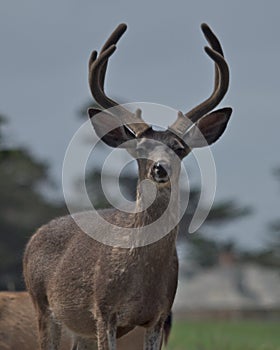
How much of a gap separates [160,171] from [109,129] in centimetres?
110

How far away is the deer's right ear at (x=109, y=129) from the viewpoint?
43.2ft

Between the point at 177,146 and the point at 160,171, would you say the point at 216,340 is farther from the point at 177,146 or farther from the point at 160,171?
the point at 160,171

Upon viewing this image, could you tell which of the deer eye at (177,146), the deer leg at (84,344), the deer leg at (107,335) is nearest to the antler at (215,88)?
the deer eye at (177,146)

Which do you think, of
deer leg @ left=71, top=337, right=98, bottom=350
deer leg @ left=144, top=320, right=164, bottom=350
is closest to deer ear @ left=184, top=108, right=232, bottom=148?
deer leg @ left=144, top=320, right=164, bottom=350

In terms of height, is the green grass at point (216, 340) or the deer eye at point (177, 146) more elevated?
the green grass at point (216, 340)

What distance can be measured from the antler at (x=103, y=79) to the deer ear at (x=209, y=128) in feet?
1.70

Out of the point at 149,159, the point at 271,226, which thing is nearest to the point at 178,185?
the point at 149,159

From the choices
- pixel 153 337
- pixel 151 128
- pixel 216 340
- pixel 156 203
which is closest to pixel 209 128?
pixel 151 128

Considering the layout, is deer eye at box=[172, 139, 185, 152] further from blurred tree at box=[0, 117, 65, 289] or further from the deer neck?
blurred tree at box=[0, 117, 65, 289]

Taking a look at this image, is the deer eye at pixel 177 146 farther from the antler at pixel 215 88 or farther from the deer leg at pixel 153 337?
the deer leg at pixel 153 337

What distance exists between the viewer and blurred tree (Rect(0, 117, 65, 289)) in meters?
55.0

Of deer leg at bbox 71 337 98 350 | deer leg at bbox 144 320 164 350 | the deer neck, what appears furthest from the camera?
deer leg at bbox 71 337 98 350

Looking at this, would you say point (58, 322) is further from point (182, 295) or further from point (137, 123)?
point (182, 295)

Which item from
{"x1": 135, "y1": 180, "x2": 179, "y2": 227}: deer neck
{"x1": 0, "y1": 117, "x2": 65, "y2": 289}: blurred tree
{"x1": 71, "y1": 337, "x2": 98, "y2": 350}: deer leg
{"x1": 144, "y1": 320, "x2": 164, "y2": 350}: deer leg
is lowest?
{"x1": 144, "y1": 320, "x2": 164, "y2": 350}: deer leg
